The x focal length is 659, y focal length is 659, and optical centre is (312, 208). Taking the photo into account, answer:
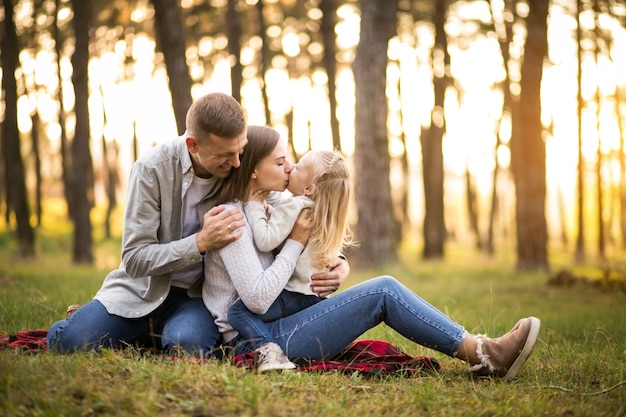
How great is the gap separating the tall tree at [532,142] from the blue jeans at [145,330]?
990 centimetres

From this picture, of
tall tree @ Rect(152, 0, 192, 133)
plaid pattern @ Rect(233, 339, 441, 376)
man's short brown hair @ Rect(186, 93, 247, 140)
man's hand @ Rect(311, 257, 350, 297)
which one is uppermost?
tall tree @ Rect(152, 0, 192, 133)

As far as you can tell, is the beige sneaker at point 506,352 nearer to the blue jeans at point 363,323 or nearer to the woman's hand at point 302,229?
the blue jeans at point 363,323

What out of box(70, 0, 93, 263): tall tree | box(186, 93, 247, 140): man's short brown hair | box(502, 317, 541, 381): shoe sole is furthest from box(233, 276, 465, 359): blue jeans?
box(70, 0, 93, 263): tall tree

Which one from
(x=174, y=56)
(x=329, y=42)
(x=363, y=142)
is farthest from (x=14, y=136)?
(x=363, y=142)

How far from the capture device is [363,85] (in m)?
Answer: 12.0

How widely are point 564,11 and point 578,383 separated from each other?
14998 mm

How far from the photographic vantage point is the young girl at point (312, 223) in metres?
4.20

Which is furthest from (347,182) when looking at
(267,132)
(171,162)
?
(171,162)

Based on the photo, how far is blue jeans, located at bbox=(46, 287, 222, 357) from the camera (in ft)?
13.5

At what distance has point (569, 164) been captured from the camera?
28.0m

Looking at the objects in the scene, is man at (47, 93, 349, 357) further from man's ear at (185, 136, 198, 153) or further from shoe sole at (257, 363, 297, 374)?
shoe sole at (257, 363, 297, 374)

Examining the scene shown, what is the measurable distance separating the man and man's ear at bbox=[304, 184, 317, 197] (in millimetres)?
189

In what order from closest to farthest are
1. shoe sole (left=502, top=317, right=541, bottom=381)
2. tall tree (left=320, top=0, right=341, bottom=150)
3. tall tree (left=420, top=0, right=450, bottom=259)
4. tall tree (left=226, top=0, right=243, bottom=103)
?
shoe sole (left=502, top=317, right=541, bottom=381), tall tree (left=226, top=0, right=243, bottom=103), tall tree (left=320, top=0, right=341, bottom=150), tall tree (left=420, top=0, right=450, bottom=259)

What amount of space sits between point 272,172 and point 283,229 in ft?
1.30
